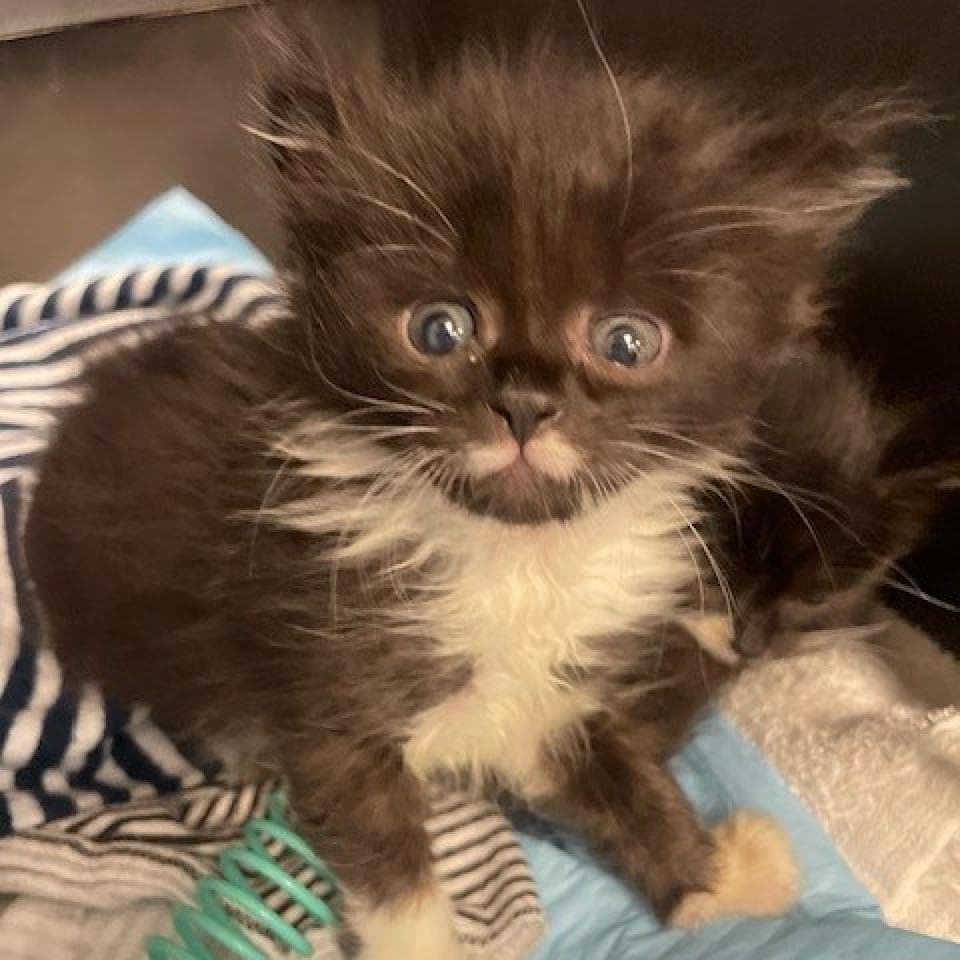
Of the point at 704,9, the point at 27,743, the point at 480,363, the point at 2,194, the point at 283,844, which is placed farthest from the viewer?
the point at 2,194

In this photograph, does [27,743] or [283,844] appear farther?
[27,743]

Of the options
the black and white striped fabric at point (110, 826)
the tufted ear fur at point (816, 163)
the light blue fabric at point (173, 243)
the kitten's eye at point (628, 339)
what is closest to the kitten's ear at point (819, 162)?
the tufted ear fur at point (816, 163)

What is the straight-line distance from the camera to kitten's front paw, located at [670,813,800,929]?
124 cm

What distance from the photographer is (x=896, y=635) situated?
1.59m

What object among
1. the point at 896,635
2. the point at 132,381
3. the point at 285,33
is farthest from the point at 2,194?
the point at 896,635

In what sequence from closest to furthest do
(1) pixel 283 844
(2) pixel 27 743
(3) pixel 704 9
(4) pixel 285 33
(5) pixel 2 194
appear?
1. (4) pixel 285 33
2. (1) pixel 283 844
3. (2) pixel 27 743
4. (3) pixel 704 9
5. (5) pixel 2 194

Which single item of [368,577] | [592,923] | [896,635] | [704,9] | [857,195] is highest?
[704,9]

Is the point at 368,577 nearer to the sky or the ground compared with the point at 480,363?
nearer to the ground

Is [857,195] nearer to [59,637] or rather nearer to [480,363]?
[480,363]

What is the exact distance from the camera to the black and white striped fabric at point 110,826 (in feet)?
4.24

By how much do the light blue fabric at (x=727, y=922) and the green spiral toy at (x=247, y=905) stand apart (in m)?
0.27

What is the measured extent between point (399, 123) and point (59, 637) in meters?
0.69

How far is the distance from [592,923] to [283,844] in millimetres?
325

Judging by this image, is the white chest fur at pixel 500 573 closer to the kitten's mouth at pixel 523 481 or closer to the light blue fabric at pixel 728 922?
the kitten's mouth at pixel 523 481
